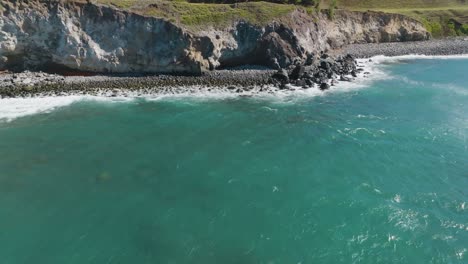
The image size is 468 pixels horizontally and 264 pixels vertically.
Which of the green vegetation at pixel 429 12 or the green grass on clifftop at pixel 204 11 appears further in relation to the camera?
the green vegetation at pixel 429 12

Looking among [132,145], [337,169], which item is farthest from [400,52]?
[132,145]

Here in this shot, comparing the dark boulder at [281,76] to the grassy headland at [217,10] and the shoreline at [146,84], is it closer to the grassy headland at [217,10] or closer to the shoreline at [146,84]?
the shoreline at [146,84]

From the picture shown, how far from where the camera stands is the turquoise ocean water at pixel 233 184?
78.4ft

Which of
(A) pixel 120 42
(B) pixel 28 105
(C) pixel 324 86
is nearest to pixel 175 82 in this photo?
(A) pixel 120 42

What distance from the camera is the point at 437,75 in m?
66.2

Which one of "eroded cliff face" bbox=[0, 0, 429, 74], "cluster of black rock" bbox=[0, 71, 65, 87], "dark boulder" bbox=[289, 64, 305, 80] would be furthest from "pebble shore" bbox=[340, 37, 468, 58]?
"cluster of black rock" bbox=[0, 71, 65, 87]

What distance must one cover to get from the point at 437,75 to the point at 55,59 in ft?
207

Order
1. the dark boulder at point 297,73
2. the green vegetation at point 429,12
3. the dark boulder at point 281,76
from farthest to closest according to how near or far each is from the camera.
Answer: the green vegetation at point 429,12 < the dark boulder at point 297,73 < the dark boulder at point 281,76

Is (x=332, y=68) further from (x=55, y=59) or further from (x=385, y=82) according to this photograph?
(x=55, y=59)

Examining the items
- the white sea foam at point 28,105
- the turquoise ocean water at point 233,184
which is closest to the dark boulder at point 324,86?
the turquoise ocean water at point 233,184

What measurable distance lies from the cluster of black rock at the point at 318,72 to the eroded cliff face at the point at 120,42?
2.82m

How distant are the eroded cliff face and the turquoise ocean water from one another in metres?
11.0

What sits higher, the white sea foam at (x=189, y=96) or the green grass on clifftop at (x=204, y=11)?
the green grass on clifftop at (x=204, y=11)

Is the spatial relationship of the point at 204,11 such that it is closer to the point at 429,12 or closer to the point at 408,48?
the point at 408,48
